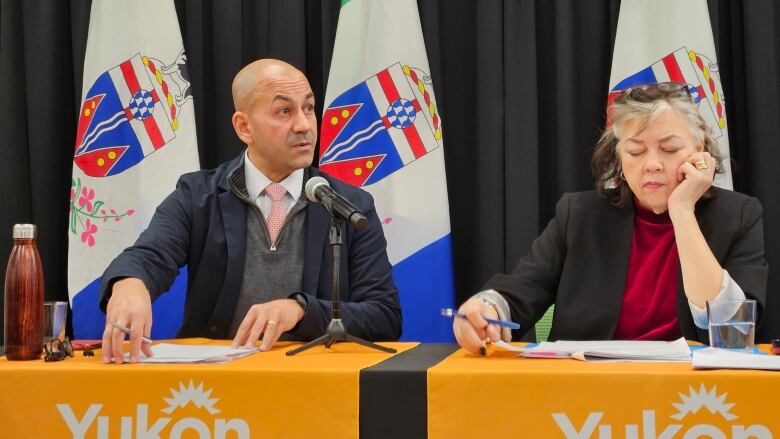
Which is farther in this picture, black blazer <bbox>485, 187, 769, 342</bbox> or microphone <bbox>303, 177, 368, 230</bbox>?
black blazer <bbox>485, 187, 769, 342</bbox>

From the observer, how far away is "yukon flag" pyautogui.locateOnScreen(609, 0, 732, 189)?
3100 mm

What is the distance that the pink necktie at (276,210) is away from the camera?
2398mm

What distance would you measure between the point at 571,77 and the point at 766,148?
0.79 metres

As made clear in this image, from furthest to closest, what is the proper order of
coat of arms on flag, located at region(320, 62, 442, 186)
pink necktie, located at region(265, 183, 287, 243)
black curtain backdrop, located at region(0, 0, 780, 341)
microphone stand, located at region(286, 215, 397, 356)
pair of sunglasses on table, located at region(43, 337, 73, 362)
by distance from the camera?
black curtain backdrop, located at region(0, 0, 780, 341), coat of arms on flag, located at region(320, 62, 442, 186), pink necktie, located at region(265, 183, 287, 243), microphone stand, located at region(286, 215, 397, 356), pair of sunglasses on table, located at region(43, 337, 73, 362)

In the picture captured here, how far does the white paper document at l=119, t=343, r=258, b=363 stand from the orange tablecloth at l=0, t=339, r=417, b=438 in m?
0.05

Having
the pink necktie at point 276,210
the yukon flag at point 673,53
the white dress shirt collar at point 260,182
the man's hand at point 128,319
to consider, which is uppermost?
the yukon flag at point 673,53

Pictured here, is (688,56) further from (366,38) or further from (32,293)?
(32,293)

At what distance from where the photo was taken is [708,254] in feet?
6.11

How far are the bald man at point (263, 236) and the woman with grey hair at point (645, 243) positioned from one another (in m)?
0.39

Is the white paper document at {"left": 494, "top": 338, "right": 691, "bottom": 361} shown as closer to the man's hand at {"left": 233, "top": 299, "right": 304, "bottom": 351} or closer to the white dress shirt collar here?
the man's hand at {"left": 233, "top": 299, "right": 304, "bottom": 351}

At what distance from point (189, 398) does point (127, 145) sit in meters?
2.14

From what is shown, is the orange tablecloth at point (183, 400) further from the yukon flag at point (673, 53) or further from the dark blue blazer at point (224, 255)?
the yukon flag at point (673, 53)

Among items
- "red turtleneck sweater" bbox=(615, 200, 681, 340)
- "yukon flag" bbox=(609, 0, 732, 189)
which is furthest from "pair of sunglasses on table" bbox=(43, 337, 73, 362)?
"yukon flag" bbox=(609, 0, 732, 189)

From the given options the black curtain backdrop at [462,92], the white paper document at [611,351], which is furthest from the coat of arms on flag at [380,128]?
the white paper document at [611,351]
